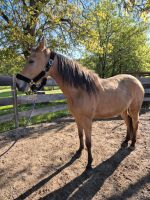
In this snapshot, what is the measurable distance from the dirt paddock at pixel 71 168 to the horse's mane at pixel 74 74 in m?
1.28

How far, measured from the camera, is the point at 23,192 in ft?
9.84

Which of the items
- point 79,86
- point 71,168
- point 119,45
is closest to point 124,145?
point 71,168

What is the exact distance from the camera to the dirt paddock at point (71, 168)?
2.92m

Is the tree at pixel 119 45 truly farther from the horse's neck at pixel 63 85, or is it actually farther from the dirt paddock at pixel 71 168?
the horse's neck at pixel 63 85

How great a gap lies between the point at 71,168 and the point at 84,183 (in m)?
0.51

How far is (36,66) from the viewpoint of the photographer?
10.8ft

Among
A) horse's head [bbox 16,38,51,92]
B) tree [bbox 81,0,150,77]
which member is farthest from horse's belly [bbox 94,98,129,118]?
tree [bbox 81,0,150,77]

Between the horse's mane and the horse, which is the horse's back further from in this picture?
the horse's mane

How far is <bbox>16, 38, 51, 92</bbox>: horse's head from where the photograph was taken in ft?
10.8

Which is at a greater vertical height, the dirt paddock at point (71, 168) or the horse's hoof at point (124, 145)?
the horse's hoof at point (124, 145)

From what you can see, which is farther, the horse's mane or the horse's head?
the horse's mane

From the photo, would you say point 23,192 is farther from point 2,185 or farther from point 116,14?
point 116,14

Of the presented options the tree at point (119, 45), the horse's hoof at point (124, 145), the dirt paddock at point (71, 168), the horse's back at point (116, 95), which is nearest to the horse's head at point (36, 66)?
the horse's back at point (116, 95)

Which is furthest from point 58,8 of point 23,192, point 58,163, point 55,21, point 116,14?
→ point 23,192
